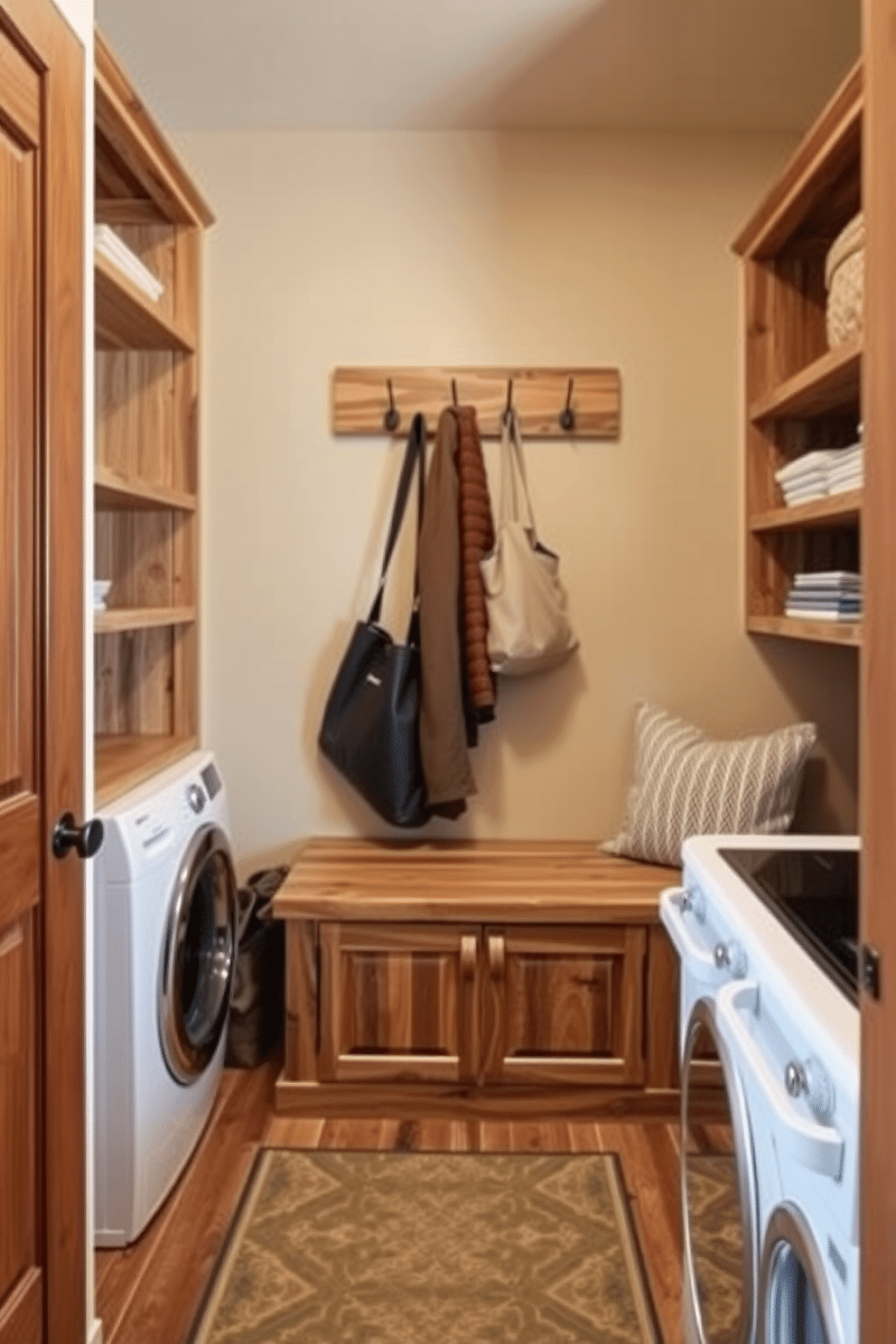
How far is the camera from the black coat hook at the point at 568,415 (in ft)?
9.29

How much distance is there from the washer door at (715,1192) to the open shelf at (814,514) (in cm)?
109

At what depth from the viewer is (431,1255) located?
192 centimetres

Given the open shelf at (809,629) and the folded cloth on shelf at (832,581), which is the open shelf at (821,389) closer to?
the folded cloth on shelf at (832,581)

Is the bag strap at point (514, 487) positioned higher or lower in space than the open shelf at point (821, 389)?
lower

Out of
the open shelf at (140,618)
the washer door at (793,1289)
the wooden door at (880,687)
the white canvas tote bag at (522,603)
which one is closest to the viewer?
the wooden door at (880,687)

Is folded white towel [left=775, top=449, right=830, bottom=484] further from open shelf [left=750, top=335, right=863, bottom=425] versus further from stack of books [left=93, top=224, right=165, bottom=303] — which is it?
stack of books [left=93, top=224, right=165, bottom=303]

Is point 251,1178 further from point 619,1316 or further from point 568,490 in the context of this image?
point 568,490

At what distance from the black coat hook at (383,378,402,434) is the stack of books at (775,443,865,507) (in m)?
1.06

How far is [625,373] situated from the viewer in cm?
286

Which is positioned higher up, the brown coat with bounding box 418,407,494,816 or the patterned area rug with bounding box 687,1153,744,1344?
the brown coat with bounding box 418,407,494,816

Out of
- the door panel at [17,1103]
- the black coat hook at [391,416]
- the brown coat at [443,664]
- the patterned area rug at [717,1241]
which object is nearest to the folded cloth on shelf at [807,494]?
the brown coat at [443,664]

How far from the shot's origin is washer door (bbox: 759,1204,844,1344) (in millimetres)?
886

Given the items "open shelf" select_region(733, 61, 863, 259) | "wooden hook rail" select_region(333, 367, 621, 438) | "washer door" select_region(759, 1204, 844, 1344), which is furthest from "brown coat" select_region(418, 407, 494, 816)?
"washer door" select_region(759, 1204, 844, 1344)

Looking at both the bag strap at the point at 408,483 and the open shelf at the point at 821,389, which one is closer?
the open shelf at the point at 821,389
